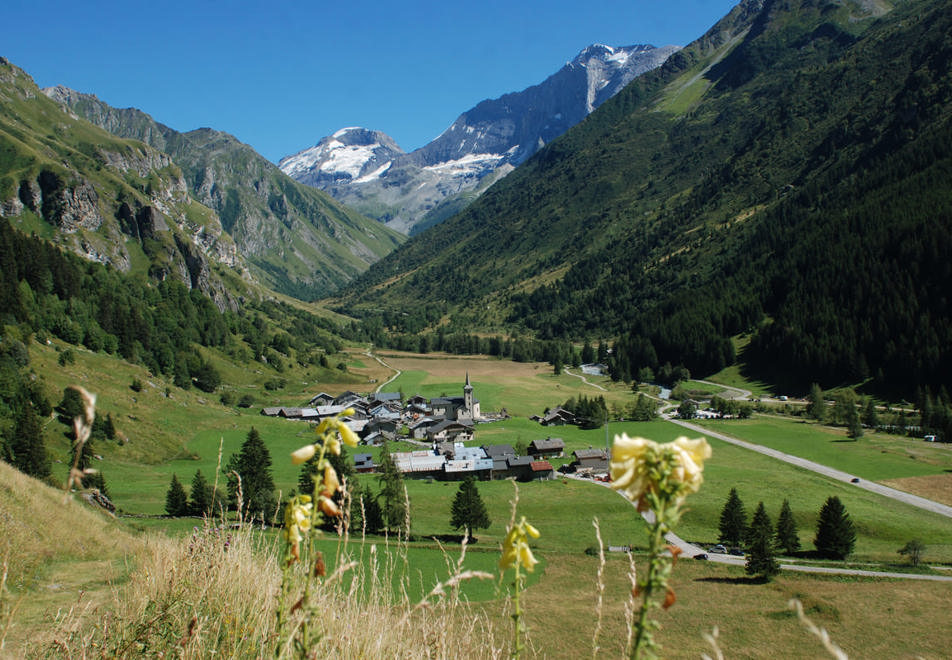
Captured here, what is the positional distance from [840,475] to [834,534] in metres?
20.5

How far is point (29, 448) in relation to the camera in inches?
1409

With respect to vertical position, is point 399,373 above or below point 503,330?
below

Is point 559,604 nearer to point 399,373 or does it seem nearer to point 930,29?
point 399,373

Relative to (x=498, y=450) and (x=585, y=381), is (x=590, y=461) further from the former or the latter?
(x=585, y=381)

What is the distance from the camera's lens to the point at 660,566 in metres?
1.62

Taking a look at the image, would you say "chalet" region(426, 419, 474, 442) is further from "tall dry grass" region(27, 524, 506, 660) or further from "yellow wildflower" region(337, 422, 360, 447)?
"yellow wildflower" region(337, 422, 360, 447)

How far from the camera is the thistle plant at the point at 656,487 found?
1604mm

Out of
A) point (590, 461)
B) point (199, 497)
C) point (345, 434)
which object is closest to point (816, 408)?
point (590, 461)

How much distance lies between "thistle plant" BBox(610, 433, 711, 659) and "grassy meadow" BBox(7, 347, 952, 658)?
126 cm

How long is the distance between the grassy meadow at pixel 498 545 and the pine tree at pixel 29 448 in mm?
5839

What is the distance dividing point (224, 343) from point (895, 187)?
14587 centimetres

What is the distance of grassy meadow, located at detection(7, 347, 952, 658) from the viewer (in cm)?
505

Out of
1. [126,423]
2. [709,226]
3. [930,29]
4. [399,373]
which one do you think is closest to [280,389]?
[399,373]

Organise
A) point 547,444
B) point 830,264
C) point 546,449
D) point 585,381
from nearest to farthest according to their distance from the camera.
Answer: point 546,449 < point 547,444 < point 830,264 < point 585,381
